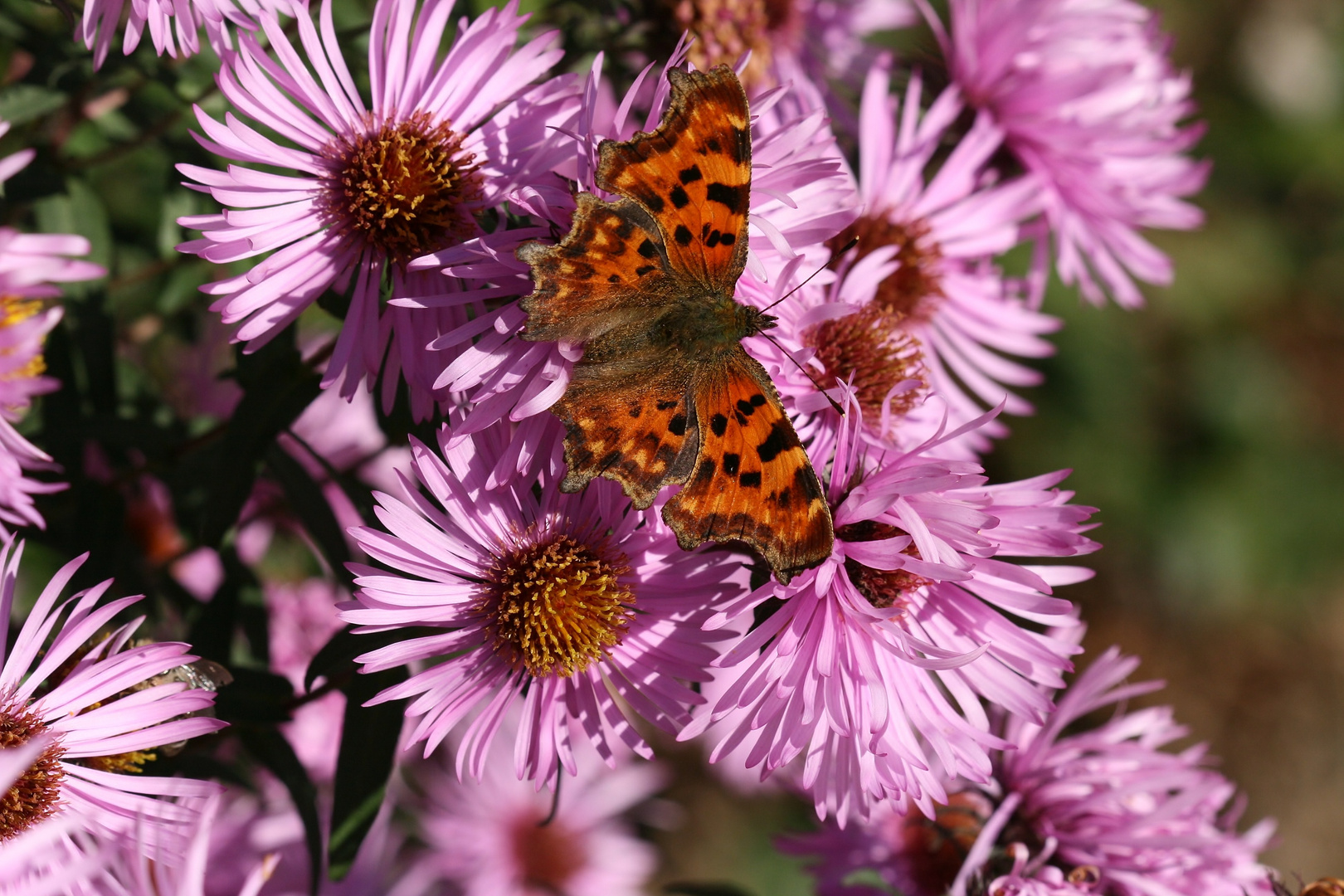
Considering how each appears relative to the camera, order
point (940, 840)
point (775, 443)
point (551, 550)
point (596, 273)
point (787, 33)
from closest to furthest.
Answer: point (775, 443)
point (596, 273)
point (551, 550)
point (940, 840)
point (787, 33)

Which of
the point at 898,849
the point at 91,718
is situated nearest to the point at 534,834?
the point at 898,849

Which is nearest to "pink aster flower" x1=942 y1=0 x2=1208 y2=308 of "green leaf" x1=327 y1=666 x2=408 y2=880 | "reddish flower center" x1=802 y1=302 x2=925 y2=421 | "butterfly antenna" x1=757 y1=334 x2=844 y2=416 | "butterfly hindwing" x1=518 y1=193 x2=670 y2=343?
"reddish flower center" x1=802 y1=302 x2=925 y2=421

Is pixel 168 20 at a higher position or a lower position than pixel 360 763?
higher

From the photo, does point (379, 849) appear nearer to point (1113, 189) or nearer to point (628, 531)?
point (628, 531)

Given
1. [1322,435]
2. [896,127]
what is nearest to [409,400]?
[896,127]

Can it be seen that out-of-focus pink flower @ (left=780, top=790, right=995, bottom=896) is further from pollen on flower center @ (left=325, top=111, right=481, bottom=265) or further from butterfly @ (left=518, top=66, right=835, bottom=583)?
pollen on flower center @ (left=325, top=111, right=481, bottom=265)

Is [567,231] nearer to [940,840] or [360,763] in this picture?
[360,763]
